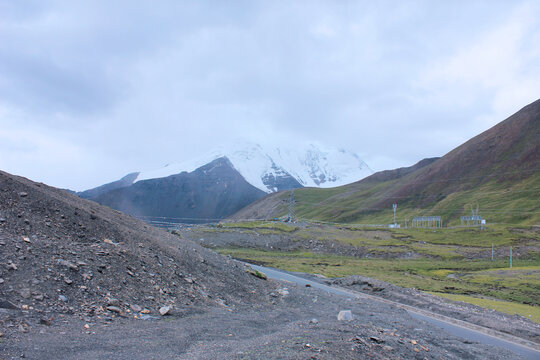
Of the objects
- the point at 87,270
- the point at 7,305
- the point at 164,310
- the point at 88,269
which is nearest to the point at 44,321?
the point at 7,305

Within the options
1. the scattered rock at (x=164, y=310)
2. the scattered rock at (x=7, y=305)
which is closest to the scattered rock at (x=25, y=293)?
the scattered rock at (x=7, y=305)

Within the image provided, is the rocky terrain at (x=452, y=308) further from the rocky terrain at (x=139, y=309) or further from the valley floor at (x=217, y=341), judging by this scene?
the valley floor at (x=217, y=341)

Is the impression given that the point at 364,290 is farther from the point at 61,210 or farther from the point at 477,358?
the point at 61,210

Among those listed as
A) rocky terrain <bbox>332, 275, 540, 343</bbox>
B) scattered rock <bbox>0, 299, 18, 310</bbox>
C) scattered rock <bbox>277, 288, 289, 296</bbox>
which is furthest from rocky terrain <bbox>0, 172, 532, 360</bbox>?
rocky terrain <bbox>332, 275, 540, 343</bbox>

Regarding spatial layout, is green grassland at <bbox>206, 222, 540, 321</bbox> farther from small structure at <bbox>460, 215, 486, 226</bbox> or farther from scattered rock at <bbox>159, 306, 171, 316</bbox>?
scattered rock at <bbox>159, 306, 171, 316</bbox>

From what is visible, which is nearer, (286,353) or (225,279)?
(286,353)

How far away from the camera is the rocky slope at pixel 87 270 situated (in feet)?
52.0

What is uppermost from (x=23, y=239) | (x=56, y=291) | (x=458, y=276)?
(x=23, y=239)

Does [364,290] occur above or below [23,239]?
below

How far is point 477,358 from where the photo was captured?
19047 millimetres

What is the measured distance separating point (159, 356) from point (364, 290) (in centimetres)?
3352

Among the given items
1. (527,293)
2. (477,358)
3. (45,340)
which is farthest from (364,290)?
(45,340)

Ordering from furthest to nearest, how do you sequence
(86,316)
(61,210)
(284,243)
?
(284,243) < (61,210) < (86,316)

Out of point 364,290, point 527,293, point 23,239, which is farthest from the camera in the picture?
point 527,293
